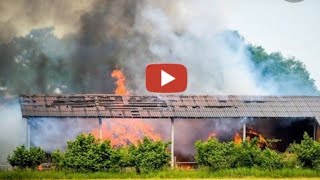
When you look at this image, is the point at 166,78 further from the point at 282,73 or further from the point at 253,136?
the point at 282,73

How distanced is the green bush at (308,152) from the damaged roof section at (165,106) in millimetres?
1035

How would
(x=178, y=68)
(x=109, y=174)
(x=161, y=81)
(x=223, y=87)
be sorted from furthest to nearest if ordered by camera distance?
(x=223, y=87)
(x=178, y=68)
(x=109, y=174)
(x=161, y=81)

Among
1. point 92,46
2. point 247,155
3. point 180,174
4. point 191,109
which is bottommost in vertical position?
point 180,174

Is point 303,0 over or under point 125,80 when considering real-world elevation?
over

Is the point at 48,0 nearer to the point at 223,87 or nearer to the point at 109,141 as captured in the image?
the point at 109,141

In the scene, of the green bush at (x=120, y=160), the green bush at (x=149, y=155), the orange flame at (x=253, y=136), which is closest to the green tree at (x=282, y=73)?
the orange flame at (x=253, y=136)

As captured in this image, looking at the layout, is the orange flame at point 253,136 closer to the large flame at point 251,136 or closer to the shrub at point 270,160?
the large flame at point 251,136

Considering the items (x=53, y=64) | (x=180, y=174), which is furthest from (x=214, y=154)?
(x=53, y=64)

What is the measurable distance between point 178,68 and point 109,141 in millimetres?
1908

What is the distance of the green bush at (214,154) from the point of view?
555 inches

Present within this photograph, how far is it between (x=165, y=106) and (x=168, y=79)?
116 inches

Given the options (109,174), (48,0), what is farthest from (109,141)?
(48,0)

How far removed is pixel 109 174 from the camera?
13.7m

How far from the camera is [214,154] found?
14.1 meters
